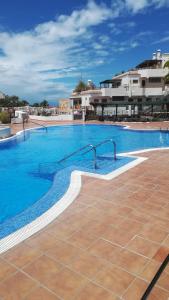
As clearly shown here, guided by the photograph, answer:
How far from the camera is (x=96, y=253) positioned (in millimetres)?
3977

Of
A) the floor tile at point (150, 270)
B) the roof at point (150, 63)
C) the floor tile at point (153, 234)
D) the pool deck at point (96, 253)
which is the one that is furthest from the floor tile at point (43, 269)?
the roof at point (150, 63)

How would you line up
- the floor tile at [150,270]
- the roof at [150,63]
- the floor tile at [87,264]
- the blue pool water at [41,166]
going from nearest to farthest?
1. the floor tile at [150,270]
2. the floor tile at [87,264]
3. the blue pool water at [41,166]
4. the roof at [150,63]

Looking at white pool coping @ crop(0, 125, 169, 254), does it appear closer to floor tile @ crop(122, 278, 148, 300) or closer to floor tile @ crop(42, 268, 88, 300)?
floor tile @ crop(42, 268, 88, 300)

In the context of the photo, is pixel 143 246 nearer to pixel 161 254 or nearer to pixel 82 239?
pixel 161 254

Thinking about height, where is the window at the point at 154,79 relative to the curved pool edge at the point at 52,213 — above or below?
above

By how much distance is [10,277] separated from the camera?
348 cm

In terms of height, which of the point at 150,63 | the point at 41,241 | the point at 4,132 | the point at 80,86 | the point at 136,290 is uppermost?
the point at 150,63

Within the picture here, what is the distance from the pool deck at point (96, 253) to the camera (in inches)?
127

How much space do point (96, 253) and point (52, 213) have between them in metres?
1.80

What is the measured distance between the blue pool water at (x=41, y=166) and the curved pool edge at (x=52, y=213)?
202 millimetres

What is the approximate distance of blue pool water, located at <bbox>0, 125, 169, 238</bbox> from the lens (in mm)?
6535

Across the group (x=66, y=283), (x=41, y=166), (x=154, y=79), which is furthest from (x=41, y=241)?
(x=154, y=79)

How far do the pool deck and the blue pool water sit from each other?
3.38 ft

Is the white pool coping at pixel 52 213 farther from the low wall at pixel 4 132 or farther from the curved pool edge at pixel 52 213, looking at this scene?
→ the low wall at pixel 4 132
